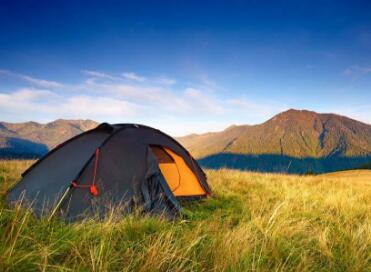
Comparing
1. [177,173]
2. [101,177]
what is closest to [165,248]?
[101,177]

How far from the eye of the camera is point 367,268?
3.50m

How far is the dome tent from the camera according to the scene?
6527 millimetres

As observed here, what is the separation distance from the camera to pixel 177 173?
9.67m

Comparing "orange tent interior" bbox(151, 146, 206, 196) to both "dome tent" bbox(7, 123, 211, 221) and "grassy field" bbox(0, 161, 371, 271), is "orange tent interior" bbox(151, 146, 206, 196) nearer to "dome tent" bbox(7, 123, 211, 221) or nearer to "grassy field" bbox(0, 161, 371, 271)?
"dome tent" bbox(7, 123, 211, 221)

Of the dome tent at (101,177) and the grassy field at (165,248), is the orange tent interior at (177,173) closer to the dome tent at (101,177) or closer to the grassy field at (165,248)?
the dome tent at (101,177)

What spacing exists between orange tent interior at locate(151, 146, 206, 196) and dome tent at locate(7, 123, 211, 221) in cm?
63

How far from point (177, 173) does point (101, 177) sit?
3150 mm

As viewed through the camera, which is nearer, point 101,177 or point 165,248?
point 165,248

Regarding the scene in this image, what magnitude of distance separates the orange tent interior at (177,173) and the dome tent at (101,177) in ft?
2.08

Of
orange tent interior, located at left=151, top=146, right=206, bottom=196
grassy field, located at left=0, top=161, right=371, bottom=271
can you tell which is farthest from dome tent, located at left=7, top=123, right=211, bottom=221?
grassy field, located at left=0, top=161, right=371, bottom=271

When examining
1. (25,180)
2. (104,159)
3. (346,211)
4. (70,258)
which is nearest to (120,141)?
(104,159)

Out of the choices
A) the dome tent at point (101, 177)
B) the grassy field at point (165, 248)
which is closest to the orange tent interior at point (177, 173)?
the dome tent at point (101, 177)

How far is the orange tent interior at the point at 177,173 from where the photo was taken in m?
9.50

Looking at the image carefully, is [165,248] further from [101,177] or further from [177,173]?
[177,173]
